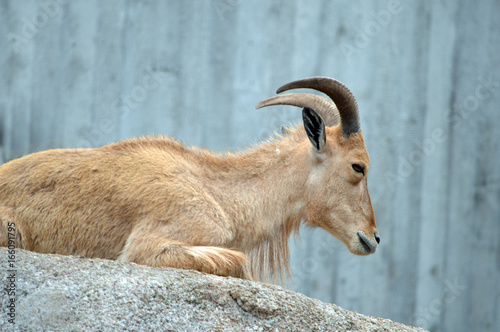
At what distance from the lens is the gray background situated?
6.83 meters

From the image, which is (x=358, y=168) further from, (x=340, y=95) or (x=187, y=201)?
(x=187, y=201)

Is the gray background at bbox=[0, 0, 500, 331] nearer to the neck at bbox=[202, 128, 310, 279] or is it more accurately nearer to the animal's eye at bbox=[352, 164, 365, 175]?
the neck at bbox=[202, 128, 310, 279]

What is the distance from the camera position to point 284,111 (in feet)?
24.2

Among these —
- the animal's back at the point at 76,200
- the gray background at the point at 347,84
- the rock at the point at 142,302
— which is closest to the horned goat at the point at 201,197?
the animal's back at the point at 76,200

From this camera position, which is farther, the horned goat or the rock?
the horned goat

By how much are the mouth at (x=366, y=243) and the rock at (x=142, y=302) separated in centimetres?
132

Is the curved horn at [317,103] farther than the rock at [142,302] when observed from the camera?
Yes

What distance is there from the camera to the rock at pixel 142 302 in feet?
10.6

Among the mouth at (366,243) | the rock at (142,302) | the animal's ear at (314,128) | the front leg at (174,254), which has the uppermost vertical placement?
the animal's ear at (314,128)

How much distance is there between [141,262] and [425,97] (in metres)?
5.16

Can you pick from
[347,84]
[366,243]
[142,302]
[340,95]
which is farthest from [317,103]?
[142,302]

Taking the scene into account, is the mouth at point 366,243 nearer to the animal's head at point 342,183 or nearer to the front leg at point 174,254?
the animal's head at point 342,183

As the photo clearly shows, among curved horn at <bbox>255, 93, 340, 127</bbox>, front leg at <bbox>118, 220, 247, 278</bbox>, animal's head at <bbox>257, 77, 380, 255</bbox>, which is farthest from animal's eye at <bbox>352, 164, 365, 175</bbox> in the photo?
Answer: front leg at <bbox>118, 220, 247, 278</bbox>

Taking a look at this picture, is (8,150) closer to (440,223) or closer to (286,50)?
(286,50)
